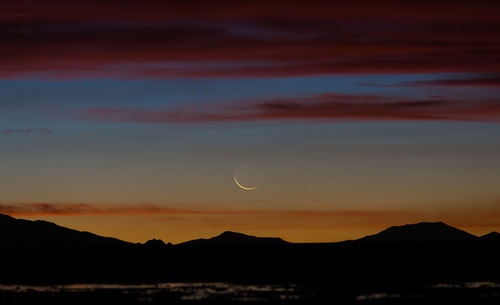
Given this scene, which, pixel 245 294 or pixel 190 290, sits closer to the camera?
pixel 245 294

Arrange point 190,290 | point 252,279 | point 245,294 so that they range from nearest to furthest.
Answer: point 245,294 → point 190,290 → point 252,279

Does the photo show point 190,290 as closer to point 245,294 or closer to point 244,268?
point 245,294

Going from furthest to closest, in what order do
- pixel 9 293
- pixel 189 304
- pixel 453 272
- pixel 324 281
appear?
pixel 453 272 → pixel 324 281 → pixel 9 293 → pixel 189 304

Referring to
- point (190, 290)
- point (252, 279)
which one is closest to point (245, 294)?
point (190, 290)

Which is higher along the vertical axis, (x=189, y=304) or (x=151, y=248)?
(x=151, y=248)

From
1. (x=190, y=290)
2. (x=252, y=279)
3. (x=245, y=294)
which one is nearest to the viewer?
(x=245, y=294)

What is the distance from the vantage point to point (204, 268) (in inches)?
3740

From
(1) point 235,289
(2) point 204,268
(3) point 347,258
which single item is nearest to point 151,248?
(3) point 347,258

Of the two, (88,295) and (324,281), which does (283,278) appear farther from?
(88,295)

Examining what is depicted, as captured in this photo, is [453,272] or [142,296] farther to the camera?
[453,272]

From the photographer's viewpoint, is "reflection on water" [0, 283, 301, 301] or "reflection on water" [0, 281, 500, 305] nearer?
"reflection on water" [0, 281, 500, 305]

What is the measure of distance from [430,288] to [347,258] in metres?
50.8

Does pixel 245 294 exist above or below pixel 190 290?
below

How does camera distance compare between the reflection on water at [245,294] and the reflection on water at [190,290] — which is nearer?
the reflection on water at [245,294]
